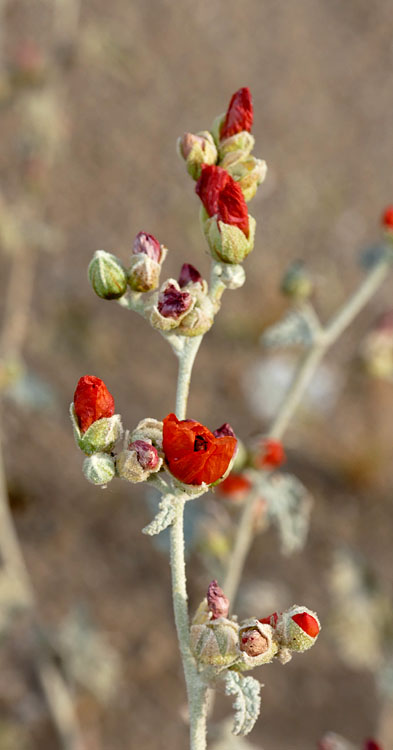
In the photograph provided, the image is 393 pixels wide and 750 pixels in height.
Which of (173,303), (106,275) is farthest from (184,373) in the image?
(106,275)

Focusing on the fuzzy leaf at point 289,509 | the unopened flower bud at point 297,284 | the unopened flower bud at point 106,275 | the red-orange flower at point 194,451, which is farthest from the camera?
the unopened flower bud at point 297,284

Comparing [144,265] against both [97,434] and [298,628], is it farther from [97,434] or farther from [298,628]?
[298,628]

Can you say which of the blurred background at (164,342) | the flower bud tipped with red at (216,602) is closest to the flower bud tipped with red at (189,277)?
the flower bud tipped with red at (216,602)

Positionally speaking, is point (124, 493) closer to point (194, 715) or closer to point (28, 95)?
point (28, 95)

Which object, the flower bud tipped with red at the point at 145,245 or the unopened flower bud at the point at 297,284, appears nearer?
the flower bud tipped with red at the point at 145,245

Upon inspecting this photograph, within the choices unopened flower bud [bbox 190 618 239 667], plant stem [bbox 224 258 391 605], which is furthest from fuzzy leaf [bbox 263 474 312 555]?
unopened flower bud [bbox 190 618 239 667]

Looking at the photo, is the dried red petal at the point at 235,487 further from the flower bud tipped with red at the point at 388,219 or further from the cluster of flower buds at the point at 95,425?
the cluster of flower buds at the point at 95,425
